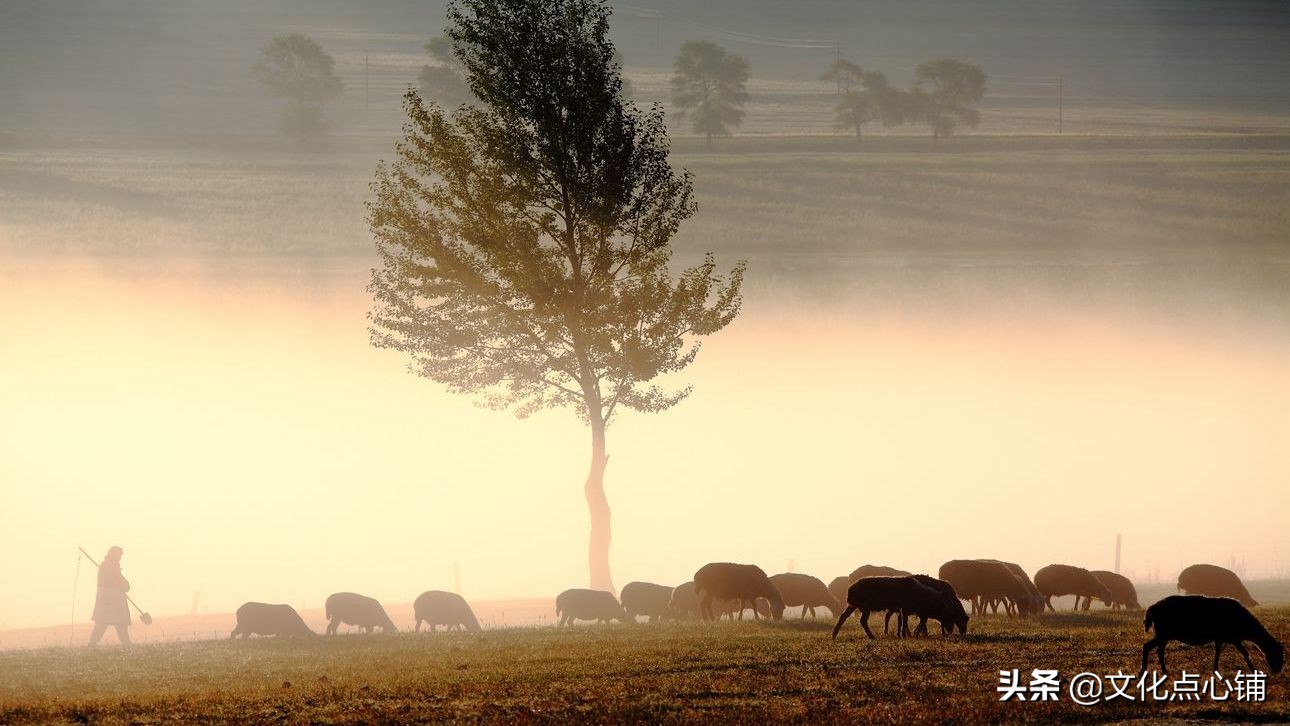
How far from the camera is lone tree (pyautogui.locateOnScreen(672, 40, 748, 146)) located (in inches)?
7180

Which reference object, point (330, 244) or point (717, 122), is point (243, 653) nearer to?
point (330, 244)

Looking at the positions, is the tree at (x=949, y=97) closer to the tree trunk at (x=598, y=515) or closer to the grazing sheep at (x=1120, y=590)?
the tree trunk at (x=598, y=515)

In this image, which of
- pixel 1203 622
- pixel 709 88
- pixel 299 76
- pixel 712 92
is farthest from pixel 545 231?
pixel 299 76

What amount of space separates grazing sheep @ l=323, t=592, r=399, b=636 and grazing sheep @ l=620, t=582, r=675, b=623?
6347mm

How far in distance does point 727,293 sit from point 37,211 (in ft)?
359

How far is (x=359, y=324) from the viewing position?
113 meters

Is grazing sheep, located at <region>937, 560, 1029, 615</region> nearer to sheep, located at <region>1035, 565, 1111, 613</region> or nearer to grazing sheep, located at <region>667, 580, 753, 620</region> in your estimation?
sheep, located at <region>1035, 565, 1111, 613</region>

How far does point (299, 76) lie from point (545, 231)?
155 meters

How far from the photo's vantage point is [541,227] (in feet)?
144

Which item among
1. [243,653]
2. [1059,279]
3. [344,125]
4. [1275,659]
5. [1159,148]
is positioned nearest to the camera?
[1275,659]

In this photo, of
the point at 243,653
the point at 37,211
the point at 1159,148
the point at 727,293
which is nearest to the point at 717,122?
the point at 1159,148

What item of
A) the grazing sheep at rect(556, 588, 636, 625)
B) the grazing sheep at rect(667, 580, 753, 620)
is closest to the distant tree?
the grazing sheep at rect(556, 588, 636, 625)

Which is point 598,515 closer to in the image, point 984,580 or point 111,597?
point 111,597

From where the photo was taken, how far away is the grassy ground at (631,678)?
68.5ft
